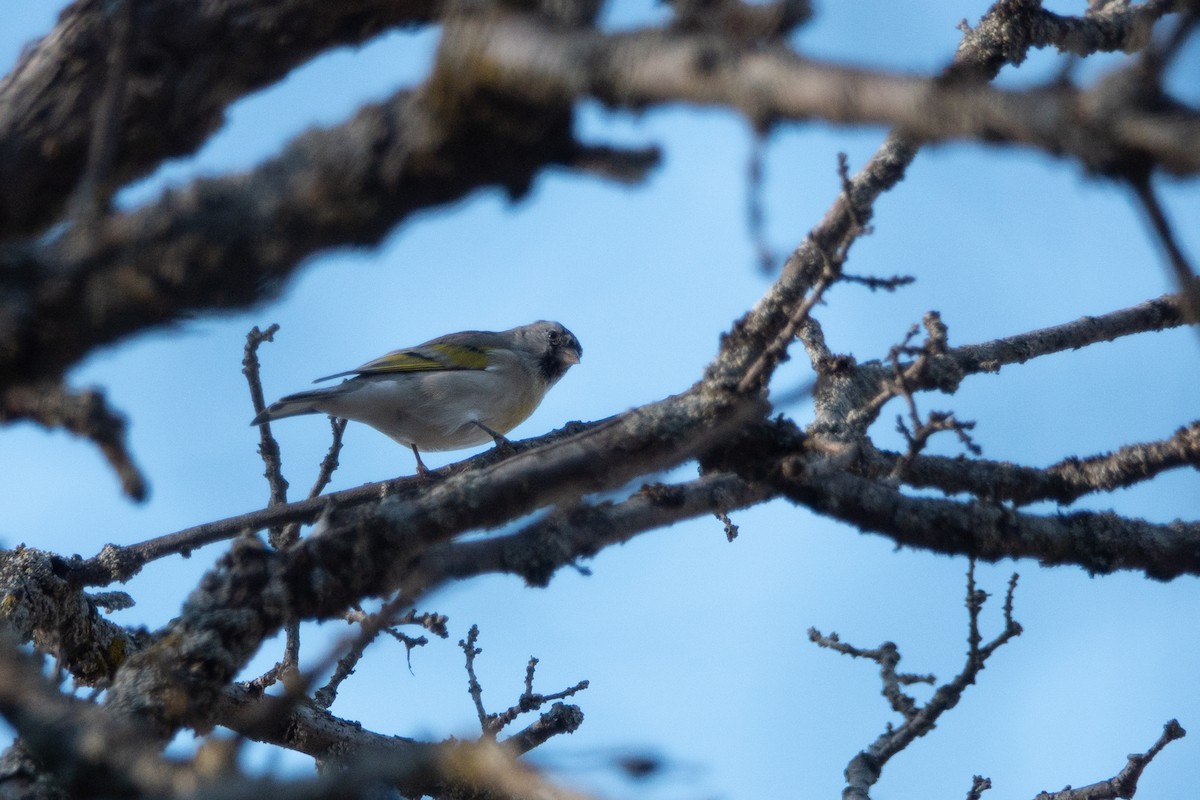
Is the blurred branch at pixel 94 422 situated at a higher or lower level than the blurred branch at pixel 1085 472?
lower

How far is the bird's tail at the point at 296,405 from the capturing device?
867 cm

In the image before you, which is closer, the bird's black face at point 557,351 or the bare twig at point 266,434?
the bare twig at point 266,434

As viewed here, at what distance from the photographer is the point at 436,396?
32.5ft

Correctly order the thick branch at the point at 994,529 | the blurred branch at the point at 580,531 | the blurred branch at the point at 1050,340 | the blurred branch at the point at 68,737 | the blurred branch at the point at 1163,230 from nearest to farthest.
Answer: the blurred branch at the point at 1163,230
the blurred branch at the point at 68,737
the blurred branch at the point at 580,531
the thick branch at the point at 994,529
the blurred branch at the point at 1050,340

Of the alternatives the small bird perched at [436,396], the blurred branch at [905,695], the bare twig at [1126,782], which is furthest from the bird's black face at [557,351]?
the bare twig at [1126,782]

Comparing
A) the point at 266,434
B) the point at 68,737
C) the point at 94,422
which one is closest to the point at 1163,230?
the point at 94,422

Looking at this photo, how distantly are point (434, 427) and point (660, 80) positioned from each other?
8063mm

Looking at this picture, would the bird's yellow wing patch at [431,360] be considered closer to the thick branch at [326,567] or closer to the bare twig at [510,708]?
the bare twig at [510,708]

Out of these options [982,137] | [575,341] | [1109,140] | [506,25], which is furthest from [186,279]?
[575,341]

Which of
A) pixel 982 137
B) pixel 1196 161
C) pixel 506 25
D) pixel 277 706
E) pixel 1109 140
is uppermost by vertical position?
pixel 506 25

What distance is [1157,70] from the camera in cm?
142

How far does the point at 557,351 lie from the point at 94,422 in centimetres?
1017

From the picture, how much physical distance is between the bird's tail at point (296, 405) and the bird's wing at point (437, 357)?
0.40 meters

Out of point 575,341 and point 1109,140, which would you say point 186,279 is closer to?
point 1109,140
